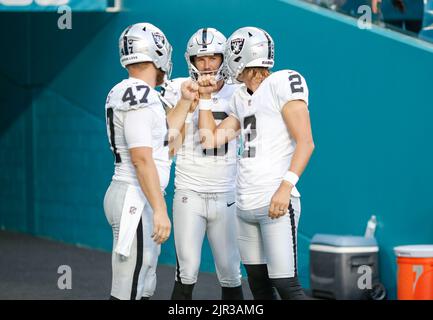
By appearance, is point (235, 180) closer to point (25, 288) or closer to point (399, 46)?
point (399, 46)

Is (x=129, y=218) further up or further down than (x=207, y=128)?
further down

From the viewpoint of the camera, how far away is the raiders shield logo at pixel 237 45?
5555 millimetres

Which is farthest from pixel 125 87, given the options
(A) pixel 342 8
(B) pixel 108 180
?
(B) pixel 108 180

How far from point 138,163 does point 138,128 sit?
0.57 feet

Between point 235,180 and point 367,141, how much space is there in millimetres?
1806

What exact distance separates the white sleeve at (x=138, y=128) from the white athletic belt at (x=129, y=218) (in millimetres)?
273

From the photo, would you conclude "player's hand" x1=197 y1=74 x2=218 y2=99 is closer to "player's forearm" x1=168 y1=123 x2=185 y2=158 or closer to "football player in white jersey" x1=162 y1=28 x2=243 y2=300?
"football player in white jersey" x1=162 y1=28 x2=243 y2=300

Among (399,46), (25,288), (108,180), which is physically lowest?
(25,288)

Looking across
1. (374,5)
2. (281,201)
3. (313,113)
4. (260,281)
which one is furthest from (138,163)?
(374,5)

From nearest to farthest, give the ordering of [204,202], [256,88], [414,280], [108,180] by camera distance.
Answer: [256,88]
[204,202]
[414,280]
[108,180]

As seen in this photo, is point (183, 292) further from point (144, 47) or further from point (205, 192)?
point (144, 47)

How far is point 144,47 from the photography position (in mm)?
5035

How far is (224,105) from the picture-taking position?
6.10m

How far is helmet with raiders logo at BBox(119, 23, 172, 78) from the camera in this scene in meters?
5.04
